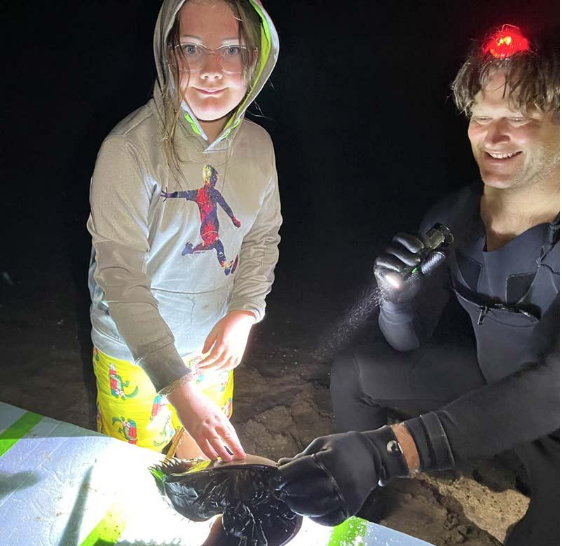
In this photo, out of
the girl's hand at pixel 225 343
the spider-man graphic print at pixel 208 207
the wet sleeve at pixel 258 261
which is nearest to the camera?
the spider-man graphic print at pixel 208 207

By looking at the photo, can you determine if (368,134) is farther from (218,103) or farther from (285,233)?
(218,103)

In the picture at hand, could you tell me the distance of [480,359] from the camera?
1.96m

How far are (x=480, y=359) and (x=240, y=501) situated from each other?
1093 millimetres

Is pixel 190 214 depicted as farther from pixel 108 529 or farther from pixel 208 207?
pixel 108 529

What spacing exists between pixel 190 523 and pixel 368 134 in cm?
495

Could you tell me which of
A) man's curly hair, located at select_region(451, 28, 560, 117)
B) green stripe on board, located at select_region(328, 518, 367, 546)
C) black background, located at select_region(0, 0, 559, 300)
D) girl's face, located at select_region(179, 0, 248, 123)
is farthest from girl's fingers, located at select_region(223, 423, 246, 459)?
black background, located at select_region(0, 0, 559, 300)

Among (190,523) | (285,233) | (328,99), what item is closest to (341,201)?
(285,233)

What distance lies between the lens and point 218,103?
4.50ft

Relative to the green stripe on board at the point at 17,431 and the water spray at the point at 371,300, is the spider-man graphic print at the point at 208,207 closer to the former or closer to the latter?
the water spray at the point at 371,300

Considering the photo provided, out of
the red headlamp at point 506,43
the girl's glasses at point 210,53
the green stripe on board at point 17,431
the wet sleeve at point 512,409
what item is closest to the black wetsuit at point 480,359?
the wet sleeve at point 512,409

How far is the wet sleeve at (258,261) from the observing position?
169 centimetres

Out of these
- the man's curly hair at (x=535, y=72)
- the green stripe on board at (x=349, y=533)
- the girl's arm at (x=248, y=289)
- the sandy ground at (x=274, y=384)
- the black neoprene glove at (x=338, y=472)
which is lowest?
the sandy ground at (x=274, y=384)

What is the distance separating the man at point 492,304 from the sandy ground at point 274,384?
437 millimetres

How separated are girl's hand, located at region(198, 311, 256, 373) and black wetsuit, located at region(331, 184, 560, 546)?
23.6 inches
